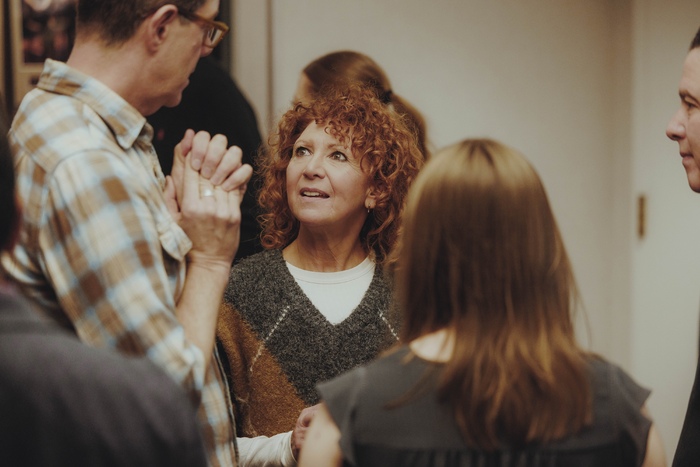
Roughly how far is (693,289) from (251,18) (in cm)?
184

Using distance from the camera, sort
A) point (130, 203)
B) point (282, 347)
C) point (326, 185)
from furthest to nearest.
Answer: point (326, 185), point (282, 347), point (130, 203)

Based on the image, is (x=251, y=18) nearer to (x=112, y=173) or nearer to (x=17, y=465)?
(x=112, y=173)

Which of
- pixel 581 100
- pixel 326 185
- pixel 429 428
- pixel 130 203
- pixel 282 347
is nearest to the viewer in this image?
pixel 429 428

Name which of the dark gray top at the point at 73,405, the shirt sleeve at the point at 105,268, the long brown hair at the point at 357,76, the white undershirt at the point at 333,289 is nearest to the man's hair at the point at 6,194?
the dark gray top at the point at 73,405

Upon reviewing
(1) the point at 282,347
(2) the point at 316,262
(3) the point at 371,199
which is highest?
(3) the point at 371,199

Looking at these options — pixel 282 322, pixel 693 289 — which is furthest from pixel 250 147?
pixel 693 289

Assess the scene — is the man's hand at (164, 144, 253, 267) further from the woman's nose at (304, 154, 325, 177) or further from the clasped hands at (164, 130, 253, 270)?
the woman's nose at (304, 154, 325, 177)

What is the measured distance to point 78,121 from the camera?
1414 millimetres

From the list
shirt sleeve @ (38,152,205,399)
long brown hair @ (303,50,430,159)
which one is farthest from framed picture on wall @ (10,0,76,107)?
shirt sleeve @ (38,152,205,399)

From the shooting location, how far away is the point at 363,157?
2.15m

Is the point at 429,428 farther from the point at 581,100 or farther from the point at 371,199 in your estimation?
the point at 581,100

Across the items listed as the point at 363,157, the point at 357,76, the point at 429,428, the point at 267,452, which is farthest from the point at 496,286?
the point at 357,76

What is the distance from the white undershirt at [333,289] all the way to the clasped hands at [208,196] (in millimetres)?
517

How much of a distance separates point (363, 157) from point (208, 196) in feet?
2.25
